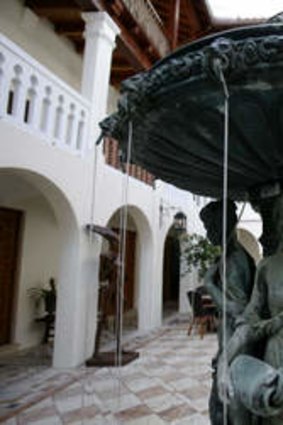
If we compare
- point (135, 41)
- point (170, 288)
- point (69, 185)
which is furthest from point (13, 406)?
point (170, 288)

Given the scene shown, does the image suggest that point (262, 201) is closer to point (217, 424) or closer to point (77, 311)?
point (217, 424)

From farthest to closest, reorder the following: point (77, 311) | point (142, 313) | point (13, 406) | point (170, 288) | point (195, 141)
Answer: point (170, 288) → point (142, 313) → point (77, 311) → point (13, 406) → point (195, 141)

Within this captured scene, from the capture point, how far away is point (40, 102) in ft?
15.6

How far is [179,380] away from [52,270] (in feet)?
12.3

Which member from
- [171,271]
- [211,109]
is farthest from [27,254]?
[171,271]

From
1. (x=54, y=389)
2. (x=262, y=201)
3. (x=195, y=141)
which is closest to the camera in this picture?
(x=195, y=141)

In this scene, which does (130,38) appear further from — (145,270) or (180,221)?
(145,270)

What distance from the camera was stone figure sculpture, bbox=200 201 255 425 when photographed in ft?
6.98

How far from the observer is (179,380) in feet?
17.0

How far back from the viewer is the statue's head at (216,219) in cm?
231

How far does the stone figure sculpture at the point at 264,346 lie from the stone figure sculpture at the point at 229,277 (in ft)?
0.45

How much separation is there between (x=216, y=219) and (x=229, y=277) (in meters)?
0.32

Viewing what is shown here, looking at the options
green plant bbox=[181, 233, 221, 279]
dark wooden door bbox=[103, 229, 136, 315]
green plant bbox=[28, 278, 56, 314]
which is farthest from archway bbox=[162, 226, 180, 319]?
green plant bbox=[28, 278, 56, 314]

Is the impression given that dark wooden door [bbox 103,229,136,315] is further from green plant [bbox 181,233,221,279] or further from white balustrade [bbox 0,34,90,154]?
white balustrade [bbox 0,34,90,154]
